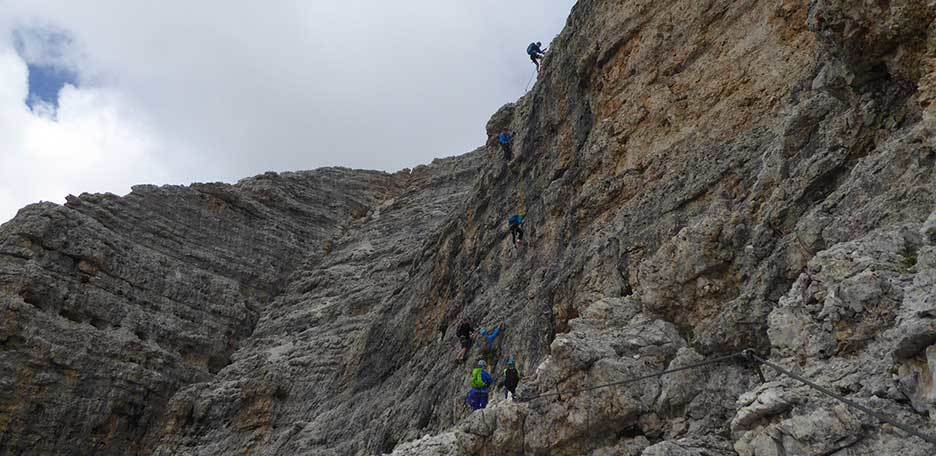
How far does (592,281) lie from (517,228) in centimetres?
756

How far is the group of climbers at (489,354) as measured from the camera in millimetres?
16484

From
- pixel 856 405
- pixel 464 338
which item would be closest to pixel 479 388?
pixel 464 338

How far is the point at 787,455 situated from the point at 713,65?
1185cm

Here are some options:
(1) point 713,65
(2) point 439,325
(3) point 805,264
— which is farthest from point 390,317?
(3) point 805,264

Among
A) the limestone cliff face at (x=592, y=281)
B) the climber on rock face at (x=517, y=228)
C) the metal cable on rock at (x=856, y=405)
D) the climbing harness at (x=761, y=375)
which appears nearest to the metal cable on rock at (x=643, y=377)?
the climbing harness at (x=761, y=375)

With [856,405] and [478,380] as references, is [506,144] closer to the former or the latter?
[478,380]

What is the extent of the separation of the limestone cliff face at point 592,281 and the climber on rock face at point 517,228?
458 millimetres

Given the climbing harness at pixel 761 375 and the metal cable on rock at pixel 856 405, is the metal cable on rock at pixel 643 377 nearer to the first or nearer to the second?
the climbing harness at pixel 761 375

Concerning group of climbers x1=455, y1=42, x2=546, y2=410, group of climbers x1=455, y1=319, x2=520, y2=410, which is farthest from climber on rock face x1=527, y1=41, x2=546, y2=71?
group of climbers x1=455, y1=319, x2=520, y2=410

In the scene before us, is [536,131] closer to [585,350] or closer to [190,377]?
[585,350]

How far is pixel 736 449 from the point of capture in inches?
354

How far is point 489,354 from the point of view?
20.8 meters

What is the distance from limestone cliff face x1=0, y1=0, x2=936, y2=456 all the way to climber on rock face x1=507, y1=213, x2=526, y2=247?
46 cm

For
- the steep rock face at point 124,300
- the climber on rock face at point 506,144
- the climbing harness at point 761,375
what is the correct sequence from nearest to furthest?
the climbing harness at point 761,375 → the climber on rock face at point 506,144 → the steep rock face at point 124,300
